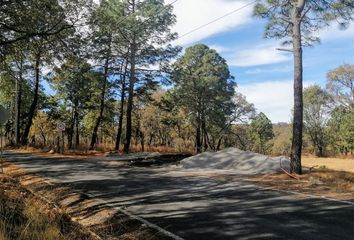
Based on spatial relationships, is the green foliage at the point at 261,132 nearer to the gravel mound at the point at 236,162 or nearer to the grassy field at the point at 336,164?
the grassy field at the point at 336,164

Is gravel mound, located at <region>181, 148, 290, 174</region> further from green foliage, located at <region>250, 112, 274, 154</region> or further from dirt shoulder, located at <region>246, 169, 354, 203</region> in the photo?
green foliage, located at <region>250, 112, 274, 154</region>

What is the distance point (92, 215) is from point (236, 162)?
46.9 ft

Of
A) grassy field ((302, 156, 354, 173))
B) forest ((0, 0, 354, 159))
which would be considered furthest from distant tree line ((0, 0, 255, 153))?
grassy field ((302, 156, 354, 173))

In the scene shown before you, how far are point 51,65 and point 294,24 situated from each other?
10.2 meters

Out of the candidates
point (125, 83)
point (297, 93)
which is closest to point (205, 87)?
point (125, 83)

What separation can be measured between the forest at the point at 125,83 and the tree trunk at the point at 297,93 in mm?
7804

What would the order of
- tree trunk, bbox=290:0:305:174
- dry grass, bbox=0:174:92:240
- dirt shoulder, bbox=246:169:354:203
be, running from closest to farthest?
dry grass, bbox=0:174:92:240 → dirt shoulder, bbox=246:169:354:203 → tree trunk, bbox=290:0:305:174

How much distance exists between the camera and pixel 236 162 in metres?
23.4

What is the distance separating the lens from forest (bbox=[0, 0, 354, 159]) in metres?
17.2

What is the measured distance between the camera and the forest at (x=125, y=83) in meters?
17.2

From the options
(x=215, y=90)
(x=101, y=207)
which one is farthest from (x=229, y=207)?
(x=215, y=90)

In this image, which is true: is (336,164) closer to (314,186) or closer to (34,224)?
(314,186)

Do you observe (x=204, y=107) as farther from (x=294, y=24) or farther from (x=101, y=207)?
(x=101, y=207)

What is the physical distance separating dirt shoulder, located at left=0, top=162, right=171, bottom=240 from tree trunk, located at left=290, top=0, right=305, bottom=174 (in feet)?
29.8
